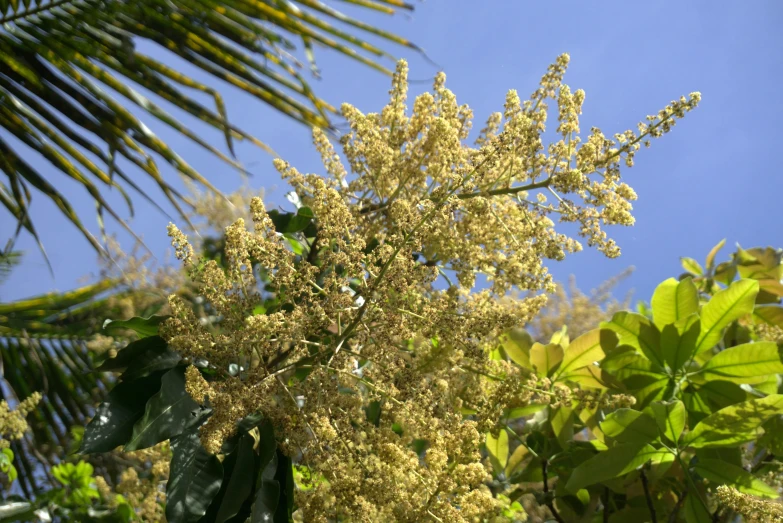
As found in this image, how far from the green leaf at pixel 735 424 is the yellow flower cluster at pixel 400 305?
0.64 feet

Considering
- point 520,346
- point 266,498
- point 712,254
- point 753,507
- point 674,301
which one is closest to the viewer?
point 753,507

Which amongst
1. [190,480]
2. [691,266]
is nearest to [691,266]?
[691,266]

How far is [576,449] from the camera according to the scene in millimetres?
1385

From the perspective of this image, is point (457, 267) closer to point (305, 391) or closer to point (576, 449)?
point (305, 391)

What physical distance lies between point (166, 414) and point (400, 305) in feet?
1.19

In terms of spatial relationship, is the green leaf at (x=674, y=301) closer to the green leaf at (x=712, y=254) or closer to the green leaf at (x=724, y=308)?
the green leaf at (x=724, y=308)

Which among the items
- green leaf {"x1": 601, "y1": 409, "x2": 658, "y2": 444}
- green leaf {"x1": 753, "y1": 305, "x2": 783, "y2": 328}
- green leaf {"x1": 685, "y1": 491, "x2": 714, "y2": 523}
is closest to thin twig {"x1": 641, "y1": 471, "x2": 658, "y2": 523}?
green leaf {"x1": 685, "y1": 491, "x2": 714, "y2": 523}

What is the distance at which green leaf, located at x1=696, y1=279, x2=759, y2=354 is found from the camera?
1312 millimetres

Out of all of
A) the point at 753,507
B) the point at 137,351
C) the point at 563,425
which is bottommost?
the point at 753,507

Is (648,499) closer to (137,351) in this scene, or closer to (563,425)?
(563,425)

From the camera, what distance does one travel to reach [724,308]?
133 cm

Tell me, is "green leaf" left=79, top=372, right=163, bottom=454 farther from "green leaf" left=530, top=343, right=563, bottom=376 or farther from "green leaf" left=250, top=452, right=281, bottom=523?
"green leaf" left=530, top=343, right=563, bottom=376

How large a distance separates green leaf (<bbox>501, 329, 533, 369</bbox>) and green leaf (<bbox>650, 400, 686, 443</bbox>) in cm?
36

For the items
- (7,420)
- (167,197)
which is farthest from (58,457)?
(167,197)
